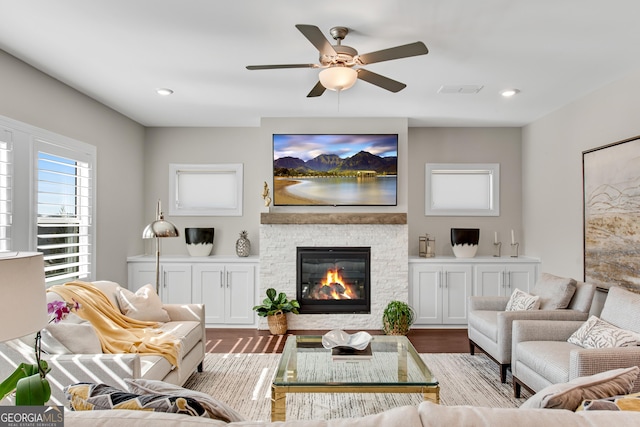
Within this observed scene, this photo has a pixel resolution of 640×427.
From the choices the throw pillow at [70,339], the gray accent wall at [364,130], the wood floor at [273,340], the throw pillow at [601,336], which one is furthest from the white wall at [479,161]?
the throw pillow at [70,339]

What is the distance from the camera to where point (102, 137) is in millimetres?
4660

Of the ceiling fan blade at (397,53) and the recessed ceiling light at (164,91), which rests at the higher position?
the recessed ceiling light at (164,91)

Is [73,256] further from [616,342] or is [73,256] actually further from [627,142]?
[627,142]

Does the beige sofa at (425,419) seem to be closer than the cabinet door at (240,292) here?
Yes

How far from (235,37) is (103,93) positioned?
80.3 inches

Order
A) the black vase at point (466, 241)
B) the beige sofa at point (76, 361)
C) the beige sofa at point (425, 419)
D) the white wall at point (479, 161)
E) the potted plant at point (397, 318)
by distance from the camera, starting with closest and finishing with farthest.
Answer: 1. the beige sofa at point (425, 419)
2. the beige sofa at point (76, 361)
3. the potted plant at point (397, 318)
4. the black vase at point (466, 241)
5. the white wall at point (479, 161)

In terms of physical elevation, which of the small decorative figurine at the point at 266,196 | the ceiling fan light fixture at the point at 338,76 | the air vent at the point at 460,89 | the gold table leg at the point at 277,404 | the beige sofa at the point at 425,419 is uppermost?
the air vent at the point at 460,89

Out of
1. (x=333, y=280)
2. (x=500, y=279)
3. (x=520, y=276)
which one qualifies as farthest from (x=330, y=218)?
(x=520, y=276)

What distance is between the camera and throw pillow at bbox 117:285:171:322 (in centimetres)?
353

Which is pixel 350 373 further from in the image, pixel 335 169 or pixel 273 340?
pixel 335 169

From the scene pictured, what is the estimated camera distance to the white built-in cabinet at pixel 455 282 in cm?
532

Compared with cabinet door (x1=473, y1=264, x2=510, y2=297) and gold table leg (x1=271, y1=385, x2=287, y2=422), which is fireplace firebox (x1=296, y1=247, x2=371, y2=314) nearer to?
cabinet door (x1=473, y1=264, x2=510, y2=297)

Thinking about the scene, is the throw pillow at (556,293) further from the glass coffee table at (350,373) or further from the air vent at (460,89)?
the air vent at (460,89)

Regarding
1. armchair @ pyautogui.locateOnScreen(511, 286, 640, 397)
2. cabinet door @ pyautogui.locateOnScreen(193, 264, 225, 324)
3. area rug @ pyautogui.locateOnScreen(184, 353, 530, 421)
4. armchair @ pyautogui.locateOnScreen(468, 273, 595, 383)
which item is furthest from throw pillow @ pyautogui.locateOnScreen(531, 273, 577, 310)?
cabinet door @ pyautogui.locateOnScreen(193, 264, 225, 324)
